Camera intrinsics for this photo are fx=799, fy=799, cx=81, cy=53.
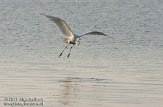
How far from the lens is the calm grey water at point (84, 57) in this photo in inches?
624

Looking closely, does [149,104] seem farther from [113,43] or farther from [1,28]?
[1,28]

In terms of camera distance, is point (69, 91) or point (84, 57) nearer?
point (69, 91)

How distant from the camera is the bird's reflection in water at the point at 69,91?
1520cm

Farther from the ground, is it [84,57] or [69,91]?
[69,91]

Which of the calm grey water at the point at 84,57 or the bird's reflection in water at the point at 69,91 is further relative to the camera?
the calm grey water at the point at 84,57

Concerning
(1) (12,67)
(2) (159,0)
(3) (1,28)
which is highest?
(1) (12,67)

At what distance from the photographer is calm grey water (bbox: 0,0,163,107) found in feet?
52.0

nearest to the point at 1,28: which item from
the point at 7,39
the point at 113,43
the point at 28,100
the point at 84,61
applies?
the point at 7,39

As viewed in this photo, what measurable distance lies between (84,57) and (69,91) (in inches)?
194

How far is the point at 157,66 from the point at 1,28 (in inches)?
317

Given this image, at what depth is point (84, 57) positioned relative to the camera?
21.5m

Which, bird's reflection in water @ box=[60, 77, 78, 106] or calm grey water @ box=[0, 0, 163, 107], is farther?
calm grey water @ box=[0, 0, 163, 107]

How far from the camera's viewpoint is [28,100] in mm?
14758

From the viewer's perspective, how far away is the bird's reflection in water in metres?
15.2
